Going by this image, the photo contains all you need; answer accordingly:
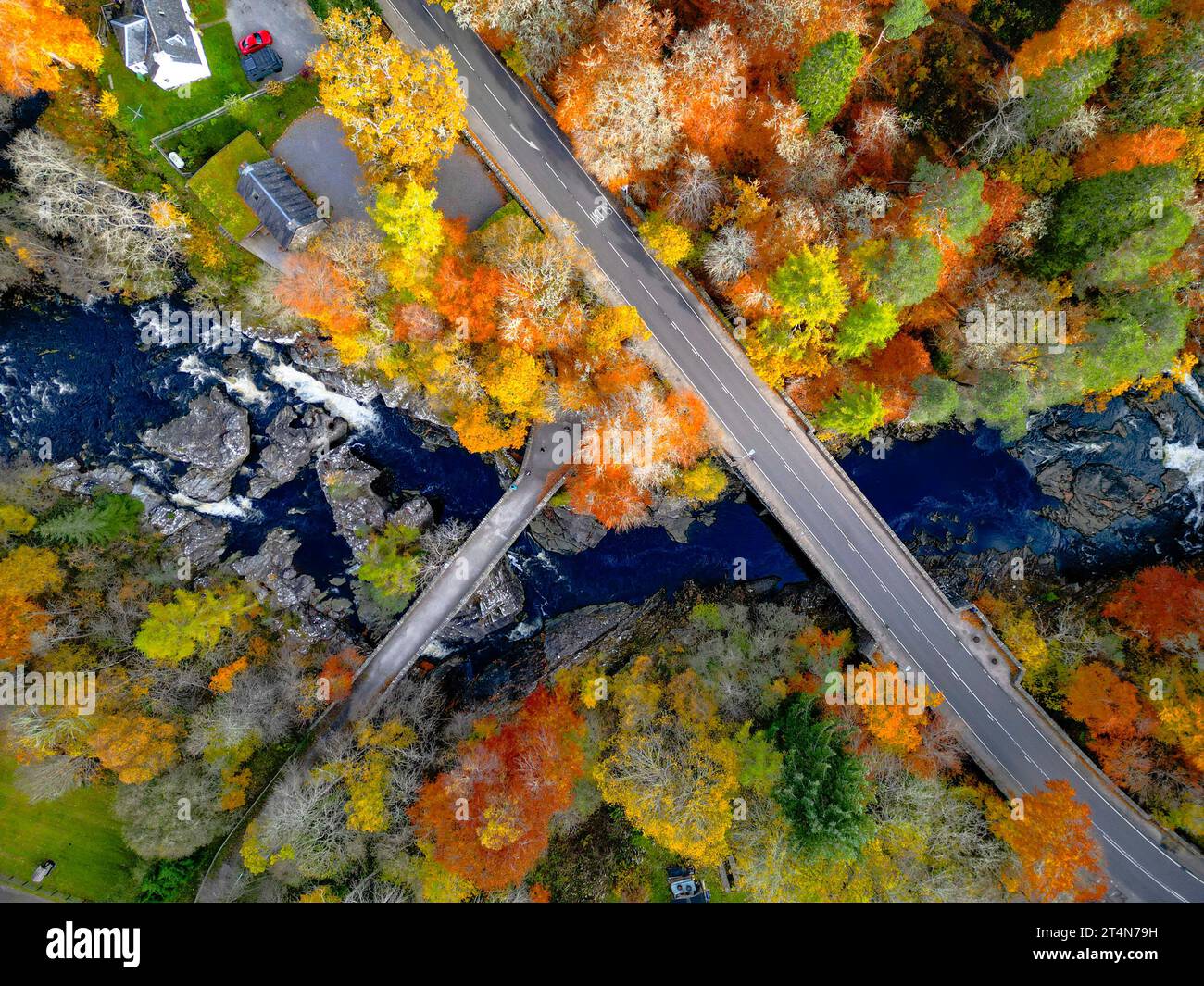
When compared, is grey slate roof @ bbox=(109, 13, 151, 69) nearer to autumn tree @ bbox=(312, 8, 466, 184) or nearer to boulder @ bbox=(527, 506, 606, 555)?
autumn tree @ bbox=(312, 8, 466, 184)

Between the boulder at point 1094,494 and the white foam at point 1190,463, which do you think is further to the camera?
the boulder at point 1094,494

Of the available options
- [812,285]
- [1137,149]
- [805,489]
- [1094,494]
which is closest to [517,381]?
[812,285]

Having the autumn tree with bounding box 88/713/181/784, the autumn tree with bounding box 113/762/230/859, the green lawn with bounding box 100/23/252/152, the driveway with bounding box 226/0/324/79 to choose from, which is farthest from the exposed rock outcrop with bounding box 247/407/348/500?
the driveway with bounding box 226/0/324/79

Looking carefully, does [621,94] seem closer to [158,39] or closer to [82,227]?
[158,39]

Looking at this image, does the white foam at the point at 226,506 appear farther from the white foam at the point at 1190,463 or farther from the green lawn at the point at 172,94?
the white foam at the point at 1190,463

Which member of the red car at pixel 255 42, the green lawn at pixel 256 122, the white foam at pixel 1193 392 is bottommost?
the white foam at pixel 1193 392

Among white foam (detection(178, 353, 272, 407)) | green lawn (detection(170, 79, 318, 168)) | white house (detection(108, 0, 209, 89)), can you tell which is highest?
white house (detection(108, 0, 209, 89))

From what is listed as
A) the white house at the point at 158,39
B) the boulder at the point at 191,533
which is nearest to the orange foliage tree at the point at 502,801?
the boulder at the point at 191,533
